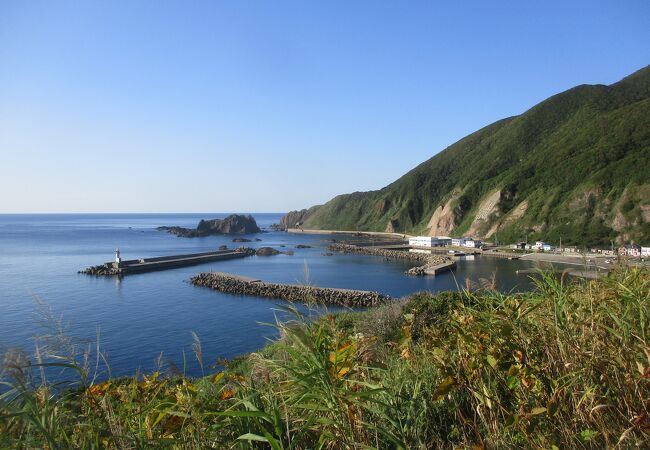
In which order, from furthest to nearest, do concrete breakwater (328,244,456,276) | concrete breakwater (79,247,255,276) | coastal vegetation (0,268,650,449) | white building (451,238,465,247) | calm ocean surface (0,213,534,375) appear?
white building (451,238,465,247), concrete breakwater (79,247,255,276), concrete breakwater (328,244,456,276), calm ocean surface (0,213,534,375), coastal vegetation (0,268,650,449)

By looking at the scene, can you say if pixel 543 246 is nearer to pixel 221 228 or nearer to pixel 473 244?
pixel 473 244

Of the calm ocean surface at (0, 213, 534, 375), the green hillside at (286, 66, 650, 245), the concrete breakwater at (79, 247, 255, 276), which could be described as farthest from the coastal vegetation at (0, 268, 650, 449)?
the green hillside at (286, 66, 650, 245)

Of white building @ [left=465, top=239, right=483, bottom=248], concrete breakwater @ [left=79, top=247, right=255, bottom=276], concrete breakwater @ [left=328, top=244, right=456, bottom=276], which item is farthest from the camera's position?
white building @ [left=465, top=239, right=483, bottom=248]

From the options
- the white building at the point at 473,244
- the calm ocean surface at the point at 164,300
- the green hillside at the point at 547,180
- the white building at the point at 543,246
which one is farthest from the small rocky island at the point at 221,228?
the white building at the point at 543,246

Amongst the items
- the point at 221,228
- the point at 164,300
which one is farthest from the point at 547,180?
the point at 221,228

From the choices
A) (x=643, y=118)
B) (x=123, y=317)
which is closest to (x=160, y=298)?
(x=123, y=317)

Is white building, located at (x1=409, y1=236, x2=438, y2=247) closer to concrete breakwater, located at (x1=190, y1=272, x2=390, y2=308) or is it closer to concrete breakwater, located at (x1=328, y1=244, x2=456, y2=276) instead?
concrete breakwater, located at (x1=328, y1=244, x2=456, y2=276)
